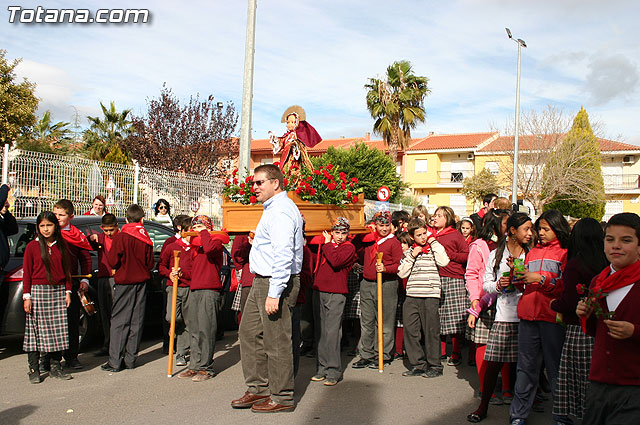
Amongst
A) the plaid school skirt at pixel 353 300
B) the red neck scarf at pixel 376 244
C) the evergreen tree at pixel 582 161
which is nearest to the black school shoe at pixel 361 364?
the plaid school skirt at pixel 353 300

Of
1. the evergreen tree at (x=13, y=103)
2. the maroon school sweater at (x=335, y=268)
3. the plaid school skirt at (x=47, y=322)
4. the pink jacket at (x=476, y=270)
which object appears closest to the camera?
the pink jacket at (x=476, y=270)

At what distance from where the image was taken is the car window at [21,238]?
794cm

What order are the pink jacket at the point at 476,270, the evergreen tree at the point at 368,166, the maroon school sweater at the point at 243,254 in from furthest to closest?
the evergreen tree at the point at 368,166 → the maroon school sweater at the point at 243,254 → the pink jacket at the point at 476,270

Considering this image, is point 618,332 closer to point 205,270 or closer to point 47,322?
point 205,270

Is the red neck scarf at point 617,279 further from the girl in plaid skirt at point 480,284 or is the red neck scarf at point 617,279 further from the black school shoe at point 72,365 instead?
the black school shoe at point 72,365

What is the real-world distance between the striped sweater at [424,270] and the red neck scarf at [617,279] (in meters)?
3.42

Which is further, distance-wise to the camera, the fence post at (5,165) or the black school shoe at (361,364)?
the fence post at (5,165)

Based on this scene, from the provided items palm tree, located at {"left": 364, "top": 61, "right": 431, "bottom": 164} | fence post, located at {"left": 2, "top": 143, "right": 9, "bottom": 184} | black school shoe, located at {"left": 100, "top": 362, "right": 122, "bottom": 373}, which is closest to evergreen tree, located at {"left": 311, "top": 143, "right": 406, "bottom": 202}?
palm tree, located at {"left": 364, "top": 61, "right": 431, "bottom": 164}

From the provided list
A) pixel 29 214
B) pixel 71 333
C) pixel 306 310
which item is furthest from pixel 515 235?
pixel 29 214

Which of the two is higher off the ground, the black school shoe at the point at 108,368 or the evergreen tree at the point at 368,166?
the evergreen tree at the point at 368,166

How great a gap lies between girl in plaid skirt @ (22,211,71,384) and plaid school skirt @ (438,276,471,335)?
14.5 feet

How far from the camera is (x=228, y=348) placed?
8352mm

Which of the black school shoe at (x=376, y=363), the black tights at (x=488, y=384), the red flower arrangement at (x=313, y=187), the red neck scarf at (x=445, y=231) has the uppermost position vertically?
the red flower arrangement at (x=313, y=187)

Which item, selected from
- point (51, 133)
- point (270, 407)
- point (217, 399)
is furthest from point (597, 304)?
point (51, 133)
